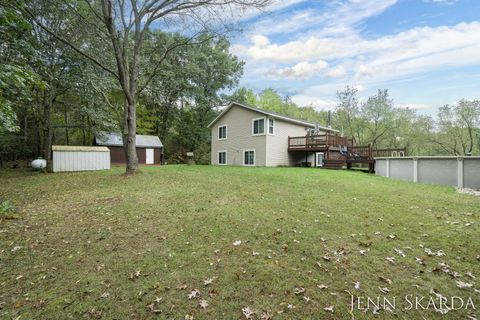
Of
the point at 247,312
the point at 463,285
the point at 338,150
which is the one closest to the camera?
the point at 247,312

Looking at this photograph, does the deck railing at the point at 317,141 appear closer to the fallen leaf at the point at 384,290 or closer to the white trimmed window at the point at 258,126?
the white trimmed window at the point at 258,126

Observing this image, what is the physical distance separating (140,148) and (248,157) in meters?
12.9

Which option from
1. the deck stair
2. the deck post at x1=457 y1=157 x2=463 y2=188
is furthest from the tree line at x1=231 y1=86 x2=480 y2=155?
the deck post at x1=457 y1=157 x2=463 y2=188

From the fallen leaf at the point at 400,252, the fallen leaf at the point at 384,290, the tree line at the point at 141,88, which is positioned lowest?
the fallen leaf at the point at 384,290

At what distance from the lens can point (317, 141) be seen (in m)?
17.5

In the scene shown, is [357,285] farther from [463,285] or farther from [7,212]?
[7,212]

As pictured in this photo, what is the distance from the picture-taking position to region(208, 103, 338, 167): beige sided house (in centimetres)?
1786

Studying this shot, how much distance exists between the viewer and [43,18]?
40.5ft

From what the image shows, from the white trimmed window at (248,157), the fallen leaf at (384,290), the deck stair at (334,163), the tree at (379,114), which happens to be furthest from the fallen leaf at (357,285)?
the tree at (379,114)

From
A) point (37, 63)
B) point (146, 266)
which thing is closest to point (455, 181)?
point (146, 266)

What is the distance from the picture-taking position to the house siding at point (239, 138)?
Answer: 59.6 feet

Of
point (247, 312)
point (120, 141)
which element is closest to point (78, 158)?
point (120, 141)

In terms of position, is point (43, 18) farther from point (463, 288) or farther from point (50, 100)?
point (463, 288)

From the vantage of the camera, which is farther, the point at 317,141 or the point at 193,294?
the point at 317,141
